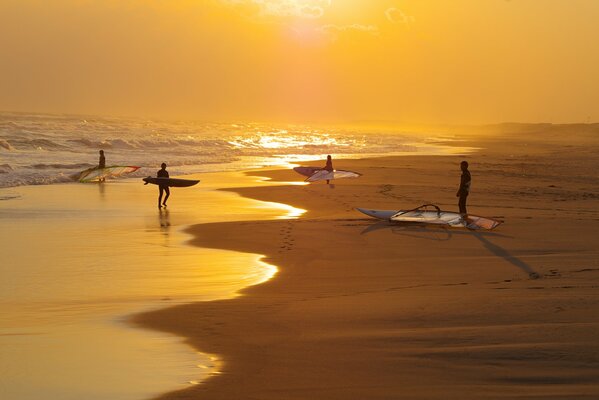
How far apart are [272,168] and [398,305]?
1136 inches

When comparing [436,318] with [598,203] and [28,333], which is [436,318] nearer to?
[28,333]

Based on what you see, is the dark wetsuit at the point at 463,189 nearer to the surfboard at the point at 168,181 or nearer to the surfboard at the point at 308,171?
the surfboard at the point at 168,181

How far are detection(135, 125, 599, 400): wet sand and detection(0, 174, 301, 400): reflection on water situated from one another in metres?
0.45

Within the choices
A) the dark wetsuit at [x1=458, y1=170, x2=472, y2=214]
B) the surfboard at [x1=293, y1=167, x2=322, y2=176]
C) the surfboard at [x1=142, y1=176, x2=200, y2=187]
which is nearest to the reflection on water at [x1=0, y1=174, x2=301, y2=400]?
the surfboard at [x1=142, y1=176, x2=200, y2=187]

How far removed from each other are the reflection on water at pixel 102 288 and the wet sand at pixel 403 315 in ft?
1.49

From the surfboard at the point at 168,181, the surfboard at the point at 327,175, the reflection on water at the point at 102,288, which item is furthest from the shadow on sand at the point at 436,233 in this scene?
the surfboard at the point at 327,175

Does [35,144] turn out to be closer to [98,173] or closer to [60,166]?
[60,166]

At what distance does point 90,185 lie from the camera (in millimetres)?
27844

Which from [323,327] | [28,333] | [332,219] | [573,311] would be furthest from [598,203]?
[28,333]

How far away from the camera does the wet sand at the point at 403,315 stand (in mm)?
6238

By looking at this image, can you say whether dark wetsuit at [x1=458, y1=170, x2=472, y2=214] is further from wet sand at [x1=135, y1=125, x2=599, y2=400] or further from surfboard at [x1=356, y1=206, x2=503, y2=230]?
wet sand at [x1=135, y1=125, x2=599, y2=400]

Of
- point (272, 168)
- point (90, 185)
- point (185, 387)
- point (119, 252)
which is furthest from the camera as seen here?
point (272, 168)

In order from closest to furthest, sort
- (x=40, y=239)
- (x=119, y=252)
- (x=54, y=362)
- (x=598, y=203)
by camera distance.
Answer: (x=54, y=362) < (x=119, y=252) < (x=40, y=239) < (x=598, y=203)

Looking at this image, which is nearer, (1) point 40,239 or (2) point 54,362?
(2) point 54,362
